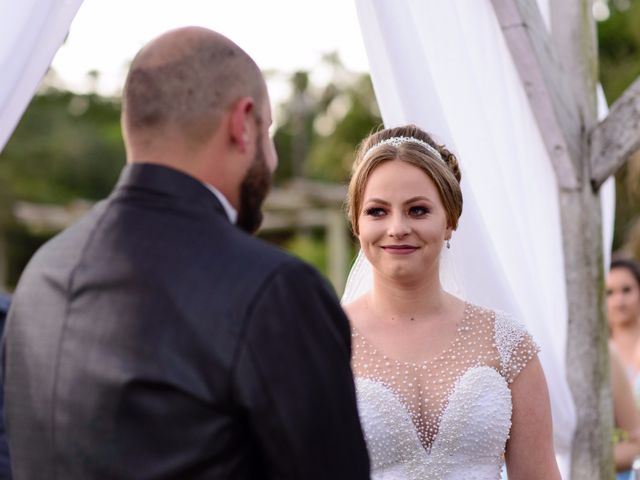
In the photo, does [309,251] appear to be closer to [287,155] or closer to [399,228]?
[287,155]

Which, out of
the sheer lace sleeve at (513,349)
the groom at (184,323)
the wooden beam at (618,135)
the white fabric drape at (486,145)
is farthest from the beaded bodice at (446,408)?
the groom at (184,323)

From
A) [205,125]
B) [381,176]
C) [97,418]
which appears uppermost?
[205,125]

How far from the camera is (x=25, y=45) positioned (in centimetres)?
238

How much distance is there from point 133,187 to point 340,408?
49 cm

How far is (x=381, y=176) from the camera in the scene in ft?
9.70

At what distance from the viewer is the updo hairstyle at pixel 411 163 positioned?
2953mm

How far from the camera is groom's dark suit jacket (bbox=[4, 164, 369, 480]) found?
157cm

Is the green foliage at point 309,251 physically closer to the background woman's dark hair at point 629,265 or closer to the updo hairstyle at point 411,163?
the background woman's dark hair at point 629,265

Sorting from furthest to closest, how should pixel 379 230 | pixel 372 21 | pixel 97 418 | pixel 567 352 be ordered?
1. pixel 567 352
2. pixel 372 21
3. pixel 379 230
4. pixel 97 418

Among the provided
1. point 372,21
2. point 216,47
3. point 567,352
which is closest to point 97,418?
point 216,47

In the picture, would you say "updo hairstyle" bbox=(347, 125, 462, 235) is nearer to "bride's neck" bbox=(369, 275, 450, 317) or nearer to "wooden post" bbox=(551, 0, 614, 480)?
"bride's neck" bbox=(369, 275, 450, 317)

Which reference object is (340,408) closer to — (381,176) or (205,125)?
(205,125)

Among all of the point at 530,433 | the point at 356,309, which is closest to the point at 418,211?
the point at 356,309

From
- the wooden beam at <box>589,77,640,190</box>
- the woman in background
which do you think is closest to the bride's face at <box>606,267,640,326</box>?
the woman in background
